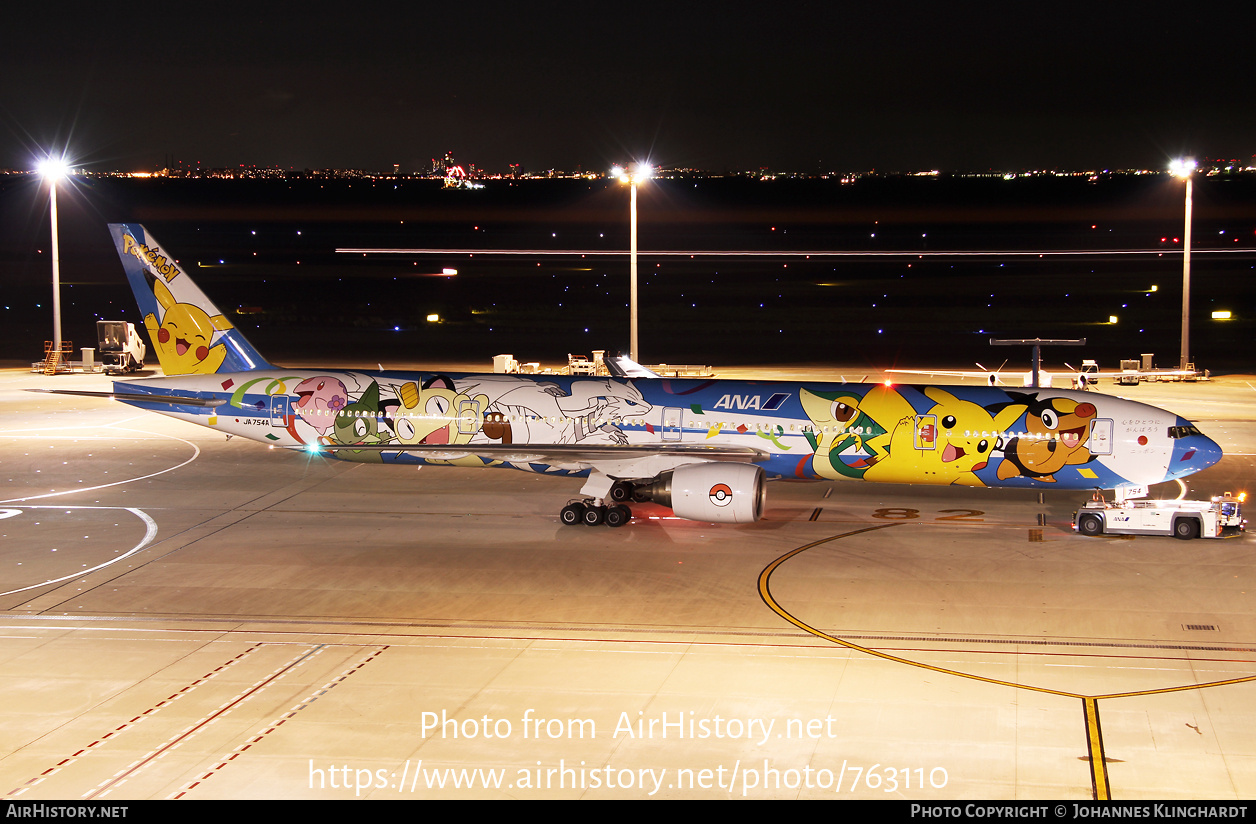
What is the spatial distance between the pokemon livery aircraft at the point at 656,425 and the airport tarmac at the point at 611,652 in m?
1.40

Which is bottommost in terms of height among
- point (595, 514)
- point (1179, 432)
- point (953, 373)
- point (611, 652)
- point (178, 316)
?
point (611, 652)

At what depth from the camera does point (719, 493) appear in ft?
75.7

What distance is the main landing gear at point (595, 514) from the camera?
2472cm

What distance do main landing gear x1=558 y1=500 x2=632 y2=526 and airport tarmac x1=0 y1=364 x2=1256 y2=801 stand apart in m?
0.28

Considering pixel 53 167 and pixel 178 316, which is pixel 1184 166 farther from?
pixel 53 167

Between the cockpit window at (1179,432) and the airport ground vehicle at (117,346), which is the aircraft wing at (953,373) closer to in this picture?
the cockpit window at (1179,432)

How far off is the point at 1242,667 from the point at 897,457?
10.2 metres

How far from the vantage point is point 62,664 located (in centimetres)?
1578

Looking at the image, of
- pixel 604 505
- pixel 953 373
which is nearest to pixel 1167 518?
pixel 604 505

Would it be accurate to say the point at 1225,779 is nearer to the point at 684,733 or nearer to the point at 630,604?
the point at 684,733

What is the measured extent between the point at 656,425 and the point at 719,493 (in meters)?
3.53

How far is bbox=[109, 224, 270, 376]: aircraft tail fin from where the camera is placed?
2841 centimetres

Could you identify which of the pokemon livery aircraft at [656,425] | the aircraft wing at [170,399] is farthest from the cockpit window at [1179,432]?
the aircraft wing at [170,399]

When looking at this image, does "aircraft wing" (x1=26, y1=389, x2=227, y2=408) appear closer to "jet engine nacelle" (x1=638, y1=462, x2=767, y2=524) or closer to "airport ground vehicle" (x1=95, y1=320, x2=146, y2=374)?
"jet engine nacelle" (x1=638, y1=462, x2=767, y2=524)
